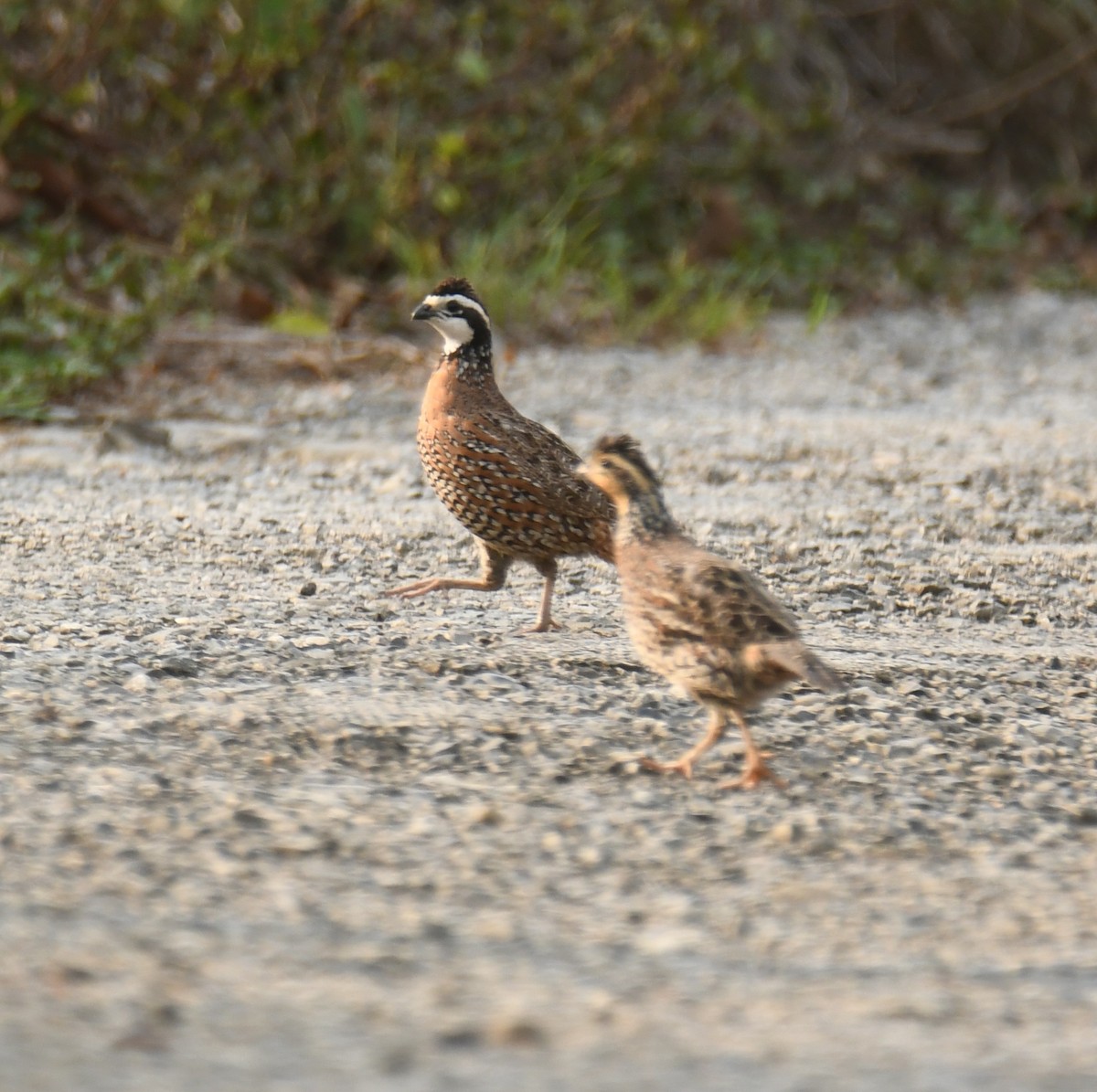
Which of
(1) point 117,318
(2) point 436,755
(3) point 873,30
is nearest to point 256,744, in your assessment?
(2) point 436,755

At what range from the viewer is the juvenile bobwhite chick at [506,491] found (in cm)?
513

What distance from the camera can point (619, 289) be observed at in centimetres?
1005

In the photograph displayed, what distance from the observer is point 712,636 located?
3.92 metres

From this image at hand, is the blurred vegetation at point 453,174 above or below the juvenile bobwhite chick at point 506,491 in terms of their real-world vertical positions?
above

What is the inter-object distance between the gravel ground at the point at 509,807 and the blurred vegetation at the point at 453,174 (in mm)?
2805

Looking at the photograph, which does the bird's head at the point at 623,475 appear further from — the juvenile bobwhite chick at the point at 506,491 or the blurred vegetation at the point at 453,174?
the blurred vegetation at the point at 453,174

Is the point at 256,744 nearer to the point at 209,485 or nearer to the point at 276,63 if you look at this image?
the point at 209,485

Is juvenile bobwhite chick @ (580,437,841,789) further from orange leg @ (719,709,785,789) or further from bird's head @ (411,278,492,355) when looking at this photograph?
bird's head @ (411,278,492,355)

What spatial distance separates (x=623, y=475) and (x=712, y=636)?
26.6 inches

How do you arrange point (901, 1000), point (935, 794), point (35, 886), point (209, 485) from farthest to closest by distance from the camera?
point (209, 485), point (935, 794), point (35, 886), point (901, 1000)

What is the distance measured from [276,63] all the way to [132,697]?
21.2 ft

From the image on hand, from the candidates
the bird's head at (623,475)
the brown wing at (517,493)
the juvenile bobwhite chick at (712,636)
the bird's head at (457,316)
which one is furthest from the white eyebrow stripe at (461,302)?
the juvenile bobwhite chick at (712,636)

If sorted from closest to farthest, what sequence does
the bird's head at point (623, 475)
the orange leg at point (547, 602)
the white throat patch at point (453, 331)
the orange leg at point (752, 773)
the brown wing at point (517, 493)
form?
the orange leg at point (752, 773) → the bird's head at point (623, 475) → the orange leg at point (547, 602) → the brown wing at point (517, 493) → the white throat patch at point (453, 331)

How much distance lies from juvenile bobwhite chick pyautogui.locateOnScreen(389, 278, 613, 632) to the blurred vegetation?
9.21 feet
